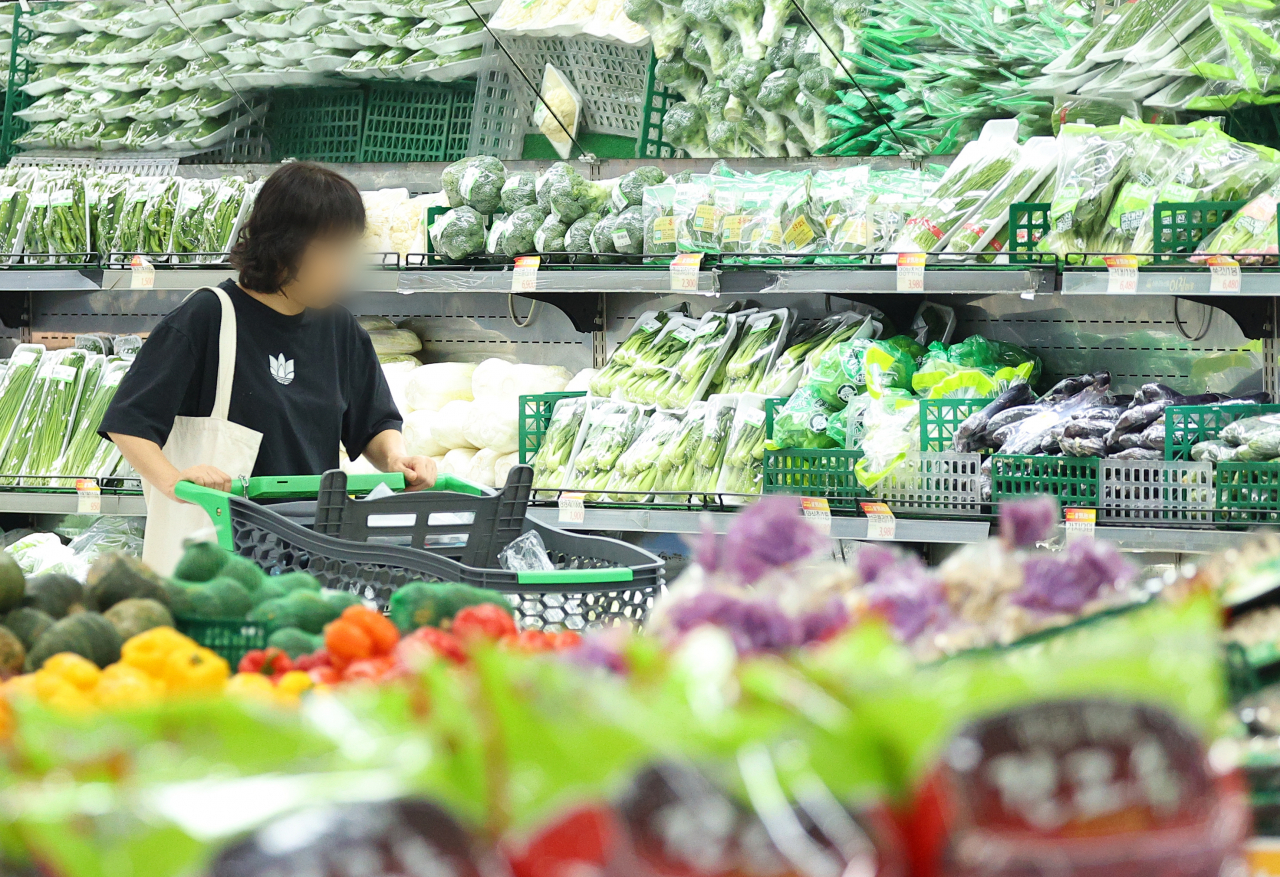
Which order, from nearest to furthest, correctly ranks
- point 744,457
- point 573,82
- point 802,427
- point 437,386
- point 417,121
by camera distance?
point 802,427, point 744,457, point 437,386, point 573,82, point 417,121

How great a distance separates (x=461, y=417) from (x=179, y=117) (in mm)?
1591

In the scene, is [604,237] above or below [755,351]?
above

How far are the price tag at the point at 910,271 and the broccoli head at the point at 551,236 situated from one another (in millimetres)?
972

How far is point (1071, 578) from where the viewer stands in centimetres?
100

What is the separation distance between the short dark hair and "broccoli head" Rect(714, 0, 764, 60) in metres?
1.47

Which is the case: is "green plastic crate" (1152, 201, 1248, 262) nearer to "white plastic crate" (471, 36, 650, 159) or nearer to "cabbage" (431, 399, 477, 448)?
"white plastic crate" (471, 36, 650, 159)

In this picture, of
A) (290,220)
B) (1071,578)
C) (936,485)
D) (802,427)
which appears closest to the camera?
(1071,578)

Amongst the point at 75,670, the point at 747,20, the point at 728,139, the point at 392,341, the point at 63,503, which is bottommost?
the point at 63,503

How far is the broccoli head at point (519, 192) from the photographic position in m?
3.61

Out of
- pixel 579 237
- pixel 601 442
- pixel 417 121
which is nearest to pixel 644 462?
pixel 601 442

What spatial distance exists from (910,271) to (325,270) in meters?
1.22

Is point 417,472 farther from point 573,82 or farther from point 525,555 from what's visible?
point 573,82

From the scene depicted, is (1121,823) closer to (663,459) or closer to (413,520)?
(413,520)

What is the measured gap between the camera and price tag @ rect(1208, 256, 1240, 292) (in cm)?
258
